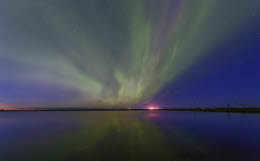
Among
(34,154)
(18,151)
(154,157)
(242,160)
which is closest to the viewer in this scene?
(242,160)

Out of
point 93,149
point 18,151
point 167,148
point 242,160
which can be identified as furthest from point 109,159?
point 242,160

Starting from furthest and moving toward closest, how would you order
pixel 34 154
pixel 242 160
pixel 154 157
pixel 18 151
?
1. pixel 18 151
2. pixel 34 154
3. pixel 154 157
4. pixel 242 160

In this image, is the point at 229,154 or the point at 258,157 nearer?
the point at 258,157

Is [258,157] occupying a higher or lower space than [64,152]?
higher

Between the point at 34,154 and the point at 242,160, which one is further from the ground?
the point at 242,160

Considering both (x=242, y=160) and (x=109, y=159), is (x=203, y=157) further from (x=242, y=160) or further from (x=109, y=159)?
(x=109, y=159)

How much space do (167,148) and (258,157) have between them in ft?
33.7

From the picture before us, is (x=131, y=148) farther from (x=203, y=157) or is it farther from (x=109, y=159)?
(x=203, y=157)

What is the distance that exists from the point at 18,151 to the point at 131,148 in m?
16.1

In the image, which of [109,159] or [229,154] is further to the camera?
[229,154]

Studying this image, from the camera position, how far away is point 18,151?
55.3 feet

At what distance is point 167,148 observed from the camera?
17.2 metres

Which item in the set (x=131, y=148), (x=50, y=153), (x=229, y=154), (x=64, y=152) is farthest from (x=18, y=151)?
(x=229, y=154)

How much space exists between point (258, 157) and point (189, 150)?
24.1 ft
